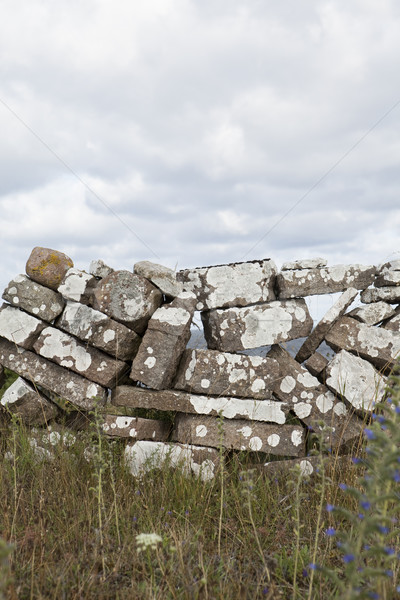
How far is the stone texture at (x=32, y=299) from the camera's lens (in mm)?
5570

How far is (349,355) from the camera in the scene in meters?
5.55

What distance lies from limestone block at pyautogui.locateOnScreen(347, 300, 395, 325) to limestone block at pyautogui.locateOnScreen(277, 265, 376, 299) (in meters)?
0.29

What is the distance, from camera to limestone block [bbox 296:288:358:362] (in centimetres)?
562

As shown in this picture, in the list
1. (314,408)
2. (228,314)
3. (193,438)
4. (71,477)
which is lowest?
(71,477)

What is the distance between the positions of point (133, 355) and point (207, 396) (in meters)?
0.95

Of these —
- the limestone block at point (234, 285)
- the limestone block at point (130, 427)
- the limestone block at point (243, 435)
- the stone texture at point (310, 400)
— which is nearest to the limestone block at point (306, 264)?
the limestone block at point (234, 285)

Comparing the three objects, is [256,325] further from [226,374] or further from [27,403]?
[27,403]

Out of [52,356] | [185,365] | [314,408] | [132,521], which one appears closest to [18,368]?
[52,356]

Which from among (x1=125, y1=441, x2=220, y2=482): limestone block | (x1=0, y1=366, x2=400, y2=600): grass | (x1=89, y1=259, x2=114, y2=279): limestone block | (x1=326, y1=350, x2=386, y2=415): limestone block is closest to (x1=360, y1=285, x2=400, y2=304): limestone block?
(x1=326, y1=350, x2=386, y2=415): limestone block

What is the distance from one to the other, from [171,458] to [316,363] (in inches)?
76.7

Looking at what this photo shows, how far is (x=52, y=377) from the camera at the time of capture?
18.2 feet

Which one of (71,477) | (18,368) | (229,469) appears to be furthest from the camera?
(18,368)

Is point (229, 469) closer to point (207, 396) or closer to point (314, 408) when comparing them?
point (207, 396)

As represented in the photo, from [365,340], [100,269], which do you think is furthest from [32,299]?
[365,340]
